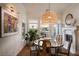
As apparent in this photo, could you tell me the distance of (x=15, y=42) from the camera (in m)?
2.52

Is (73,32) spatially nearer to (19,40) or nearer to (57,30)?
(57,30)

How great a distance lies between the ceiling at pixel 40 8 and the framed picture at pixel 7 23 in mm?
327

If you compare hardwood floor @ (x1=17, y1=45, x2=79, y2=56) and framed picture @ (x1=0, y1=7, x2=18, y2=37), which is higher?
framed picture @ (x1=0, y1=7, x2=18, y2=37)

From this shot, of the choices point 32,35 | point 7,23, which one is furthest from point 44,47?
point 7,23

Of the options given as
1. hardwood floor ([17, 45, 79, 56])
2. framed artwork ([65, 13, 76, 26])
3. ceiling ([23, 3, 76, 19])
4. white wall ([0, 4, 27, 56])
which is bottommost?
hardwood floor ([17, 45, 79, 56])

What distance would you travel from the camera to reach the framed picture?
231 cm

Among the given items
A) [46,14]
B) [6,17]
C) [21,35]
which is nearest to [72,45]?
[46,14]

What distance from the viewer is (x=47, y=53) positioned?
8.26ft

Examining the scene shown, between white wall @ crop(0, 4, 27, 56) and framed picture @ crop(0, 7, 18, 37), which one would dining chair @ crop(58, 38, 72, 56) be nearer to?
white wall @ crop(0, 4, 27, 56)

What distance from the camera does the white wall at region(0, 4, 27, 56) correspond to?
2.36 m

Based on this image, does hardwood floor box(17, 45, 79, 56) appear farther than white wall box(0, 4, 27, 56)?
Yes

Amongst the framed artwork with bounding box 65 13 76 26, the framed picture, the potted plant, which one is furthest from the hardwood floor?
the framed artwork with bounding box 65 13 76 26

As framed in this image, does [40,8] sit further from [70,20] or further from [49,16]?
[70,20]

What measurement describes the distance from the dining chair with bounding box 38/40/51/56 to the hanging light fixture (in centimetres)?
42
